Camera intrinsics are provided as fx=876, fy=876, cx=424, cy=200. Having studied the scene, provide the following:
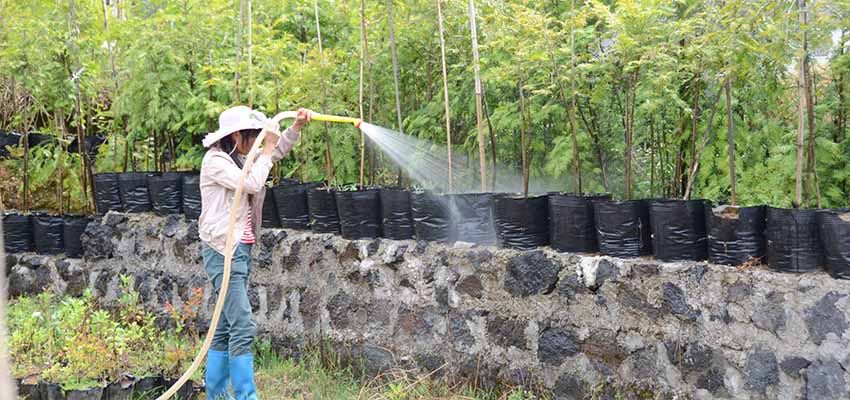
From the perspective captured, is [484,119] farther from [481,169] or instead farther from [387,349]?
[387,349]

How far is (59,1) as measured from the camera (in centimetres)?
723

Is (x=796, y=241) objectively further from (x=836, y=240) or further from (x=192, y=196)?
(x=192, y=196)

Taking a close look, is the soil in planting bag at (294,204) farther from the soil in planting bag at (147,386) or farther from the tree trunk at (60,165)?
the tree trunk at (60,165)

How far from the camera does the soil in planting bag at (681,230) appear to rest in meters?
4.02

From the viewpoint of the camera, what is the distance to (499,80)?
476 cm

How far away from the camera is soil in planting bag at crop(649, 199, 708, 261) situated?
4.02 metres

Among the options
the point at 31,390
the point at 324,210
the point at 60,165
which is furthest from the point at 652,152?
the point at 60,165

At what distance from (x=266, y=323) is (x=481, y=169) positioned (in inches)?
74.0

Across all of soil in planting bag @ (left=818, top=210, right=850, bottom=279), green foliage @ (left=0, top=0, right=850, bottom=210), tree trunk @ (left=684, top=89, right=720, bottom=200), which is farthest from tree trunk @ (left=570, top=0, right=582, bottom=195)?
soil in planting bag @ (left=818, top=210, right=850, bottom=279)

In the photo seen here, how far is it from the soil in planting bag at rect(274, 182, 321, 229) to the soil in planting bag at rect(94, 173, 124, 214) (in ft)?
5.80

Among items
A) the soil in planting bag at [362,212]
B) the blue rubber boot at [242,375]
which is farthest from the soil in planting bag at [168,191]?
the blue rubber boot at [242,375]

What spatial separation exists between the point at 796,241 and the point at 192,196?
13.6 ft

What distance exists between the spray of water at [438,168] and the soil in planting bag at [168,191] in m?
1.72

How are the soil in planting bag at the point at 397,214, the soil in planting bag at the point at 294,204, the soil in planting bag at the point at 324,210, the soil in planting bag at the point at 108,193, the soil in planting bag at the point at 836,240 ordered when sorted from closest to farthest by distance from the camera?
1. the soil in planting bag at the point at 836,240
2. the soil in planting bag at the point at 397,214
3. the soil in planting bag at the point at 324,210
4. the soil in planting bag at the point at 294,204
5. the soil in planting bag at the point at 108,193
